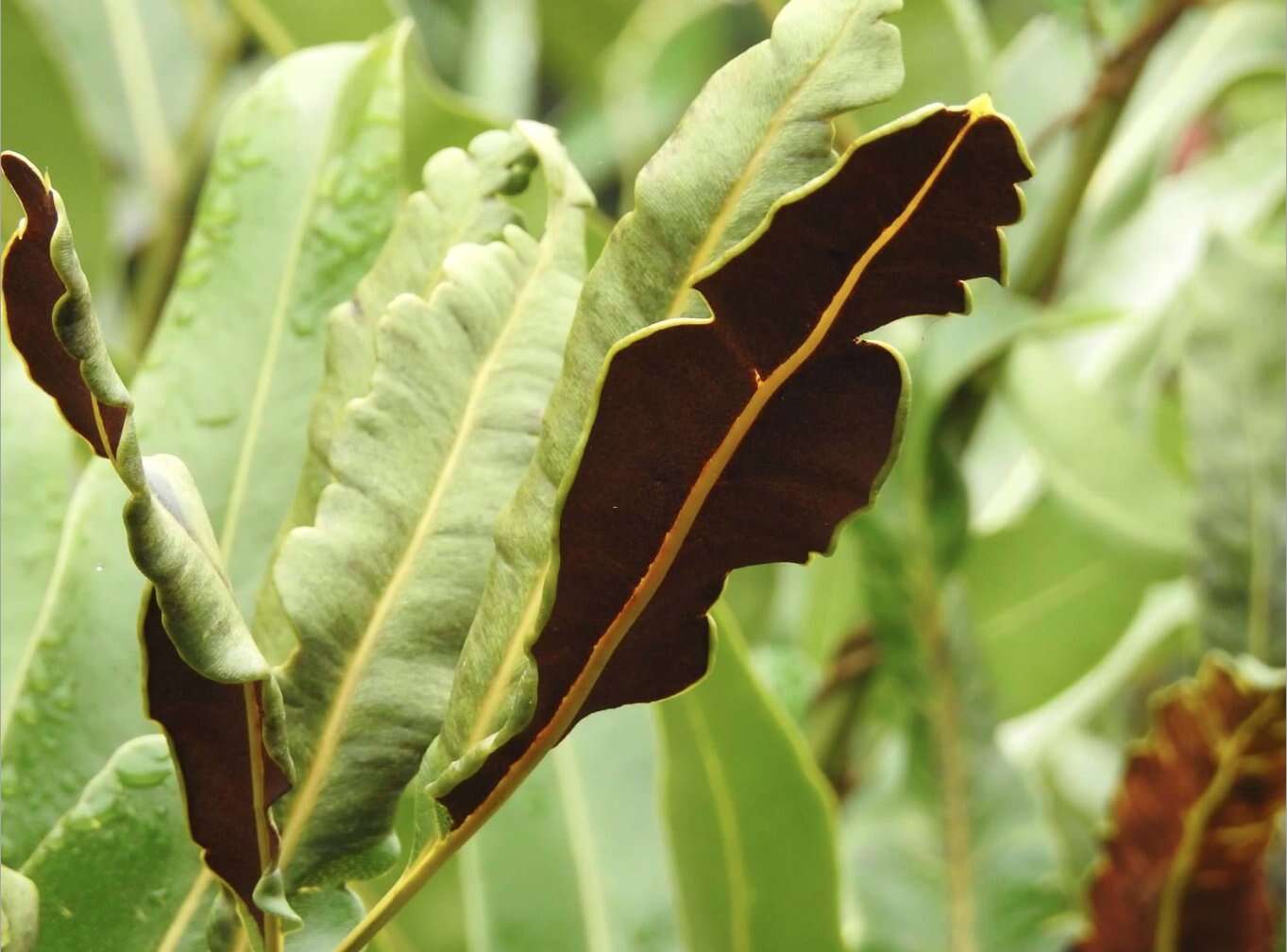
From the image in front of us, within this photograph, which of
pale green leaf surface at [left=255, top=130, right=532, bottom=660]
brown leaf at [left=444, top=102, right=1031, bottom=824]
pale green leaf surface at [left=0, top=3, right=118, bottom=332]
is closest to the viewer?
brown leaf at [left=444, top=102, right=1031, bottom=824]

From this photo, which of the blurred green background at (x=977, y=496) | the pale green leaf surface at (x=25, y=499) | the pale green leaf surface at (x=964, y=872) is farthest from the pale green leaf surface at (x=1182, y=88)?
the pale green leaf surface at (x=25, y=499)

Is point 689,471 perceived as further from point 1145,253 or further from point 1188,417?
point 1145,253

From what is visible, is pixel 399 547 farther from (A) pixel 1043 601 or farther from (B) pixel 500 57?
(B) pixel 500 57

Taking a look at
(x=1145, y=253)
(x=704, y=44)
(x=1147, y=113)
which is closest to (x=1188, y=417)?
(x=1145, y=253)

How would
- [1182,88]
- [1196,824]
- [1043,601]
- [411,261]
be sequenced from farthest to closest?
[1182,88] → [1043,601] → [1196,824] → [411,261]

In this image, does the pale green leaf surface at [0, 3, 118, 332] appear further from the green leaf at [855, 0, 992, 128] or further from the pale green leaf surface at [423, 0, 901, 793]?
the pale green leaf surface at [423, 0, 901, 793]

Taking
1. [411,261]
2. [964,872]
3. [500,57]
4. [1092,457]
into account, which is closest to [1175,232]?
[1092,457]

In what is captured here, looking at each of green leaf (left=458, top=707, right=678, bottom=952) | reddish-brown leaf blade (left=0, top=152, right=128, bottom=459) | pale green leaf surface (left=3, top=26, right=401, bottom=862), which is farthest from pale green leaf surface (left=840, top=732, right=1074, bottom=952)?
reddish-brown leaf blade (left=0, top=152, right=128, bottom=459)
